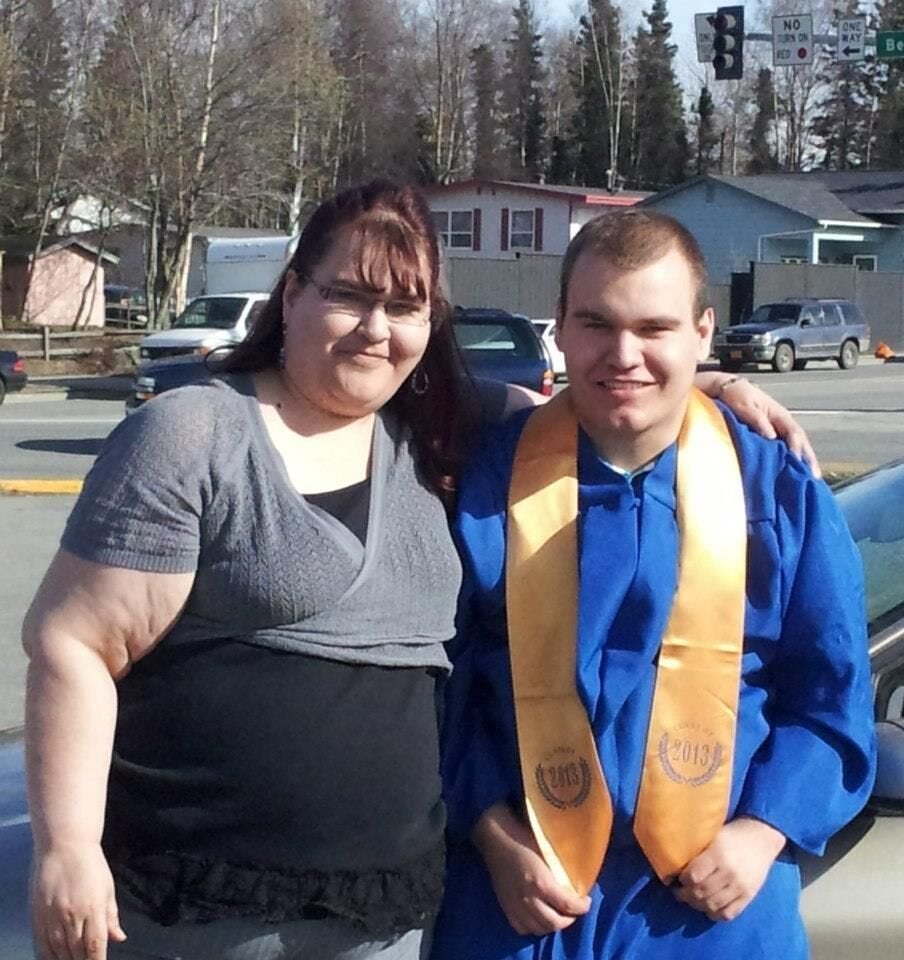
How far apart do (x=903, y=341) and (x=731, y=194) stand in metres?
7.45

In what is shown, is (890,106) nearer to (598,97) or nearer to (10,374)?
(598,97)

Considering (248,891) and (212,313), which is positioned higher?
(248,891)

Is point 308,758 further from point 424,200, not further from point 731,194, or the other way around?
point 731,194

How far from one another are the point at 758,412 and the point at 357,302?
70 cm

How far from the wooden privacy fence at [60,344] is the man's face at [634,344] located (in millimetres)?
27884

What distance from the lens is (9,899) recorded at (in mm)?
2549

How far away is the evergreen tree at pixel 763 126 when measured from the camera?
82.6 meters

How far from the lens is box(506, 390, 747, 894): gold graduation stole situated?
218 cm

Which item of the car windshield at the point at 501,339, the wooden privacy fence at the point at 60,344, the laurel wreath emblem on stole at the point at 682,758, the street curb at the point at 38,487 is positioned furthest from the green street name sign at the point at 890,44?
the laurel wreath emblem on stole at the point at 682,758

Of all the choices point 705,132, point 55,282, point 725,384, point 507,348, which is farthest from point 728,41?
point 705,132

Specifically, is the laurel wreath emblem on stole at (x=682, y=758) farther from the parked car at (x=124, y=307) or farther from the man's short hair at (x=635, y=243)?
the parked car at (x=124, y=307)

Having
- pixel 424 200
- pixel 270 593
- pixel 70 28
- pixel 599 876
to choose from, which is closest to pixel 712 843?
pixel 599 876

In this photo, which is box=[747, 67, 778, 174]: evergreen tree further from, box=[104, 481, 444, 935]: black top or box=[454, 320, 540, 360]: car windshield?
box=[104, 481, 444, 935]: black top

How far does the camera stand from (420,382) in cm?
241
